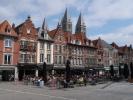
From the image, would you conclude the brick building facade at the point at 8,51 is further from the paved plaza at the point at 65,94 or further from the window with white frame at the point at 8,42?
the paved plaza at the point at 65,94

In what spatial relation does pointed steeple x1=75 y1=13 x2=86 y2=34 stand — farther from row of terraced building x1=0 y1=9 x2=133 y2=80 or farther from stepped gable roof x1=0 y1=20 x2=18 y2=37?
stepped gable roof x1=0 y1=20 x2=18 y2=37

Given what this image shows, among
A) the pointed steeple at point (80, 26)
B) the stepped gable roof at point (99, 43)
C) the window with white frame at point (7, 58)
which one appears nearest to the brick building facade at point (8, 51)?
the window with white frame at point (7, 58)

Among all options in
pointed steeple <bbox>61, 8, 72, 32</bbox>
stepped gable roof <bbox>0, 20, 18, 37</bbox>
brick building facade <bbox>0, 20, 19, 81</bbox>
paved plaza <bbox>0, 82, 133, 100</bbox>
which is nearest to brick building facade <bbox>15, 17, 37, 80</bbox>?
brick building facade <bbox>0, 20, 19, 81</bbox>

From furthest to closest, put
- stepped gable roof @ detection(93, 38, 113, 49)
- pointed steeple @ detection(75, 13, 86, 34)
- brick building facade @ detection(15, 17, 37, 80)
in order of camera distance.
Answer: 1. pointed steeple @ detection(75, 13, 86, 34)
2. stepped gable roof @ detection(93, 38, 113, 49)
3. brick building facade @ detection(15, 17, 37, 80)

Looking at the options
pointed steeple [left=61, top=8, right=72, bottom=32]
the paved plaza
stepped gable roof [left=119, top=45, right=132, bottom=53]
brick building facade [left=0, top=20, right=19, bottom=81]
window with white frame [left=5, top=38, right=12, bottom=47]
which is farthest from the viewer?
pointed steeple [left=61, top=8, right=72, bottom=32]

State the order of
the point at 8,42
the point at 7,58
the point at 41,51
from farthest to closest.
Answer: the point at 41,51, the point at 8,42, the point at 7,58

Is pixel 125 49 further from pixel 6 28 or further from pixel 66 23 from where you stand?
pixel 6 28

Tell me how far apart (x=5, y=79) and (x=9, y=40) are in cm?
749

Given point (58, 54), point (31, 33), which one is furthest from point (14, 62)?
point (58, 54)

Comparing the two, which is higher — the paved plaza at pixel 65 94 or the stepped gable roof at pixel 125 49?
the stepped gable roof at pixel 125 49

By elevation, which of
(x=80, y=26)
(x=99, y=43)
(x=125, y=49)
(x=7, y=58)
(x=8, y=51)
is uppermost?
(x=80, y=26)

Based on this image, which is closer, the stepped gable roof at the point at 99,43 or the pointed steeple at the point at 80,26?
the stepped gable roof at the point at 99,43

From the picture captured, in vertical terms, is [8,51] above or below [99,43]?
below

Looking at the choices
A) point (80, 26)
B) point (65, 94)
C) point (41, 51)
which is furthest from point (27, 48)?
point (80, 26)
